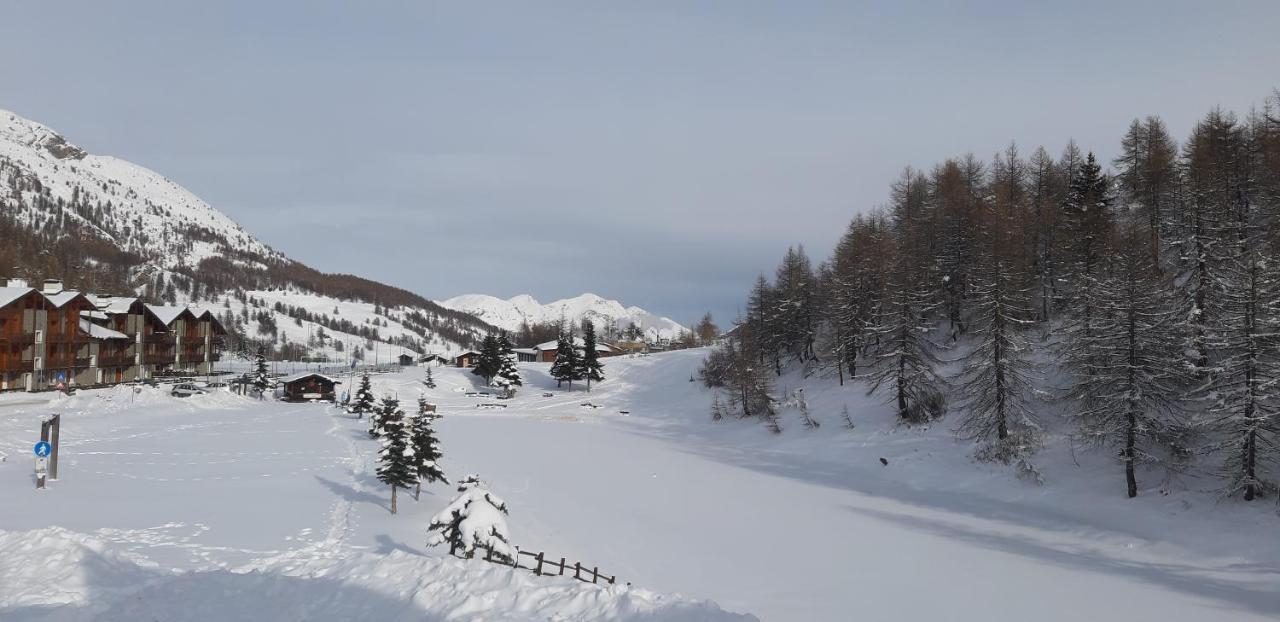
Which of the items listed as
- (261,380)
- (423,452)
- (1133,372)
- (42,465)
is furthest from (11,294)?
(1133,372)

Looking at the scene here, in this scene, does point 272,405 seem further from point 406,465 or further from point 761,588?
point 761,588

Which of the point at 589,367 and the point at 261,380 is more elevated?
the point at 589,367

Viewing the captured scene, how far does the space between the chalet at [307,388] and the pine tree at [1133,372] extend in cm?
7474

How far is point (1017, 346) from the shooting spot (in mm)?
35656

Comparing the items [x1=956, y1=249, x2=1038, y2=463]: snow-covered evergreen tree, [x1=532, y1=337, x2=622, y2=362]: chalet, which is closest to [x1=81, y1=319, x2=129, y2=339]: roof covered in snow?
[x1=532, y1=337, x2=622, y2=362]: chalet

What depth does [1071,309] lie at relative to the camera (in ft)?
121

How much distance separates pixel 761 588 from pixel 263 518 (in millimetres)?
15858

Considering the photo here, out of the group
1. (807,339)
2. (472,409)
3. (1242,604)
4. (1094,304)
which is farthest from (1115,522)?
(472,409)

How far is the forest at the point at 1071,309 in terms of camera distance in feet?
87.7

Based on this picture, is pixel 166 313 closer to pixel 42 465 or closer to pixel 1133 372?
pixel 42 465

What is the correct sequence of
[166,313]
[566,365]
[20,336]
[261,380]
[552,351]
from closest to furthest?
A: 1. [20,336]
2. [261,380]
3. [166,313]
4. [566,365]
5. [552,351]

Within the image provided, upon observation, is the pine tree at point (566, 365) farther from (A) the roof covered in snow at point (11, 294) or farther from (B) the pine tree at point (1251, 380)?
(B) the pine tree at point (1251, 380)

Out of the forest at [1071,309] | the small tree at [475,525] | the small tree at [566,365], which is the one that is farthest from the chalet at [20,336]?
the forest at [1071,309]

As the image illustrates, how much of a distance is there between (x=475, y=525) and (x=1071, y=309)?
36.3 m
